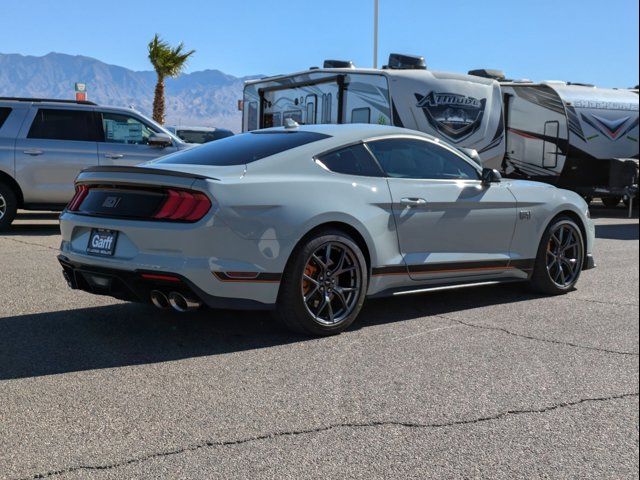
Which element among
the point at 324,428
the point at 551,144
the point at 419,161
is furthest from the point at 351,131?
the point at 551,144

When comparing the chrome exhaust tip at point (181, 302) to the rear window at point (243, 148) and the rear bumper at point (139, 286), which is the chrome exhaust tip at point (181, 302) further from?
the rear window at point (243, 148)

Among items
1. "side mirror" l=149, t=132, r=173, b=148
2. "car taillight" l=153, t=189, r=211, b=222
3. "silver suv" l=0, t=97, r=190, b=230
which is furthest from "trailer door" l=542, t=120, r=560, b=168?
"car taillight" l=153, t=189, r=211, b=222

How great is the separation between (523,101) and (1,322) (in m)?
12.9

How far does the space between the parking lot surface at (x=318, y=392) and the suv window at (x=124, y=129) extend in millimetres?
5615

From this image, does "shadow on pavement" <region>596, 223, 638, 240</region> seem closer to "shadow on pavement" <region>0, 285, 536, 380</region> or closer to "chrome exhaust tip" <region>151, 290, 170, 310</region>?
"shadow on pavement" <region>0, 285, 536, 380</region>

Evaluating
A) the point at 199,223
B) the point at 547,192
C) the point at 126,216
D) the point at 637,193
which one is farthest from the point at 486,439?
the point at 637,193

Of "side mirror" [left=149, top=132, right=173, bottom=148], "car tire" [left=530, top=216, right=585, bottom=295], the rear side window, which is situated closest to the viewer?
"car tire" [left=530, top=216, right=585, bottom=295]

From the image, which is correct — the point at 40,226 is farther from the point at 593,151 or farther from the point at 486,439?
the point at 593,151

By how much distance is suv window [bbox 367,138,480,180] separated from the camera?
5664mm

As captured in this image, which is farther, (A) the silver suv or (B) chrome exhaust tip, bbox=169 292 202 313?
(A) the silver suv

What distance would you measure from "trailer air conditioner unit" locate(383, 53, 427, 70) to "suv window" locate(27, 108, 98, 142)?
5480 millimetres

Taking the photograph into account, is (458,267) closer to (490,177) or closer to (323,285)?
(490,177)

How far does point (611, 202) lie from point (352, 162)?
15241mm

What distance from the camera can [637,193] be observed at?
670 inches
